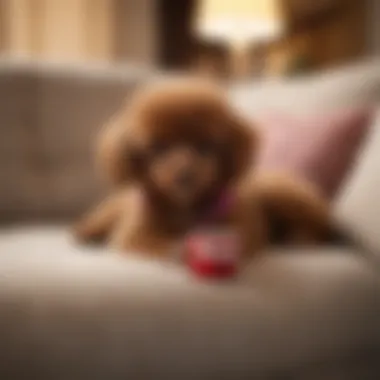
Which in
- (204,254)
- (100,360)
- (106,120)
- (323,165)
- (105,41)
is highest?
(105,41)

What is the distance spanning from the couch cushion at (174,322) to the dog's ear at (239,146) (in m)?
0.23

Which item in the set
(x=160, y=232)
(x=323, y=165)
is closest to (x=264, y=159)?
(x=323, y=165)

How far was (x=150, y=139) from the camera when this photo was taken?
3.97 ft

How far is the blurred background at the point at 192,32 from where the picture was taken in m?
2.59

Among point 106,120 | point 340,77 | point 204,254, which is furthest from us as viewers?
point 106,120

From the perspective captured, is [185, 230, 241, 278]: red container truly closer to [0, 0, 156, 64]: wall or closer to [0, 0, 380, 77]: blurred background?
[0, 0, 380, 77]: blurred background

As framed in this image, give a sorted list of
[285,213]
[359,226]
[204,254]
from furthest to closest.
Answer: [285,213] → [359,226] → [204,254]

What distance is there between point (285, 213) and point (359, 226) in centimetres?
19

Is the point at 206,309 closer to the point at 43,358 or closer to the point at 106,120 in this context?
the point at 43,358

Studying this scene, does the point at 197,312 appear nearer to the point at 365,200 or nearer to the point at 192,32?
the point at 365,200

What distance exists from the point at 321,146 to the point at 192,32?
2.52 metres

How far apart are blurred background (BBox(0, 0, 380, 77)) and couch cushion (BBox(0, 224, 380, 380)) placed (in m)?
1.66

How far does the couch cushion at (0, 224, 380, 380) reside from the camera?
0.96m

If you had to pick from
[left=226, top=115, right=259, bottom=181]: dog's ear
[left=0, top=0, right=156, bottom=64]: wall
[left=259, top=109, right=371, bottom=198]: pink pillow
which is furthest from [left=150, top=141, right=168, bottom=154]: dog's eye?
[left=0, top=0, right=156, bottom=64]: wall
